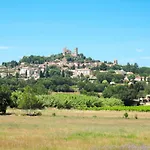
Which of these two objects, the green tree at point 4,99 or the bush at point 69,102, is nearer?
the green tree at point 4,99

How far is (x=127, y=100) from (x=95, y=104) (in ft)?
117

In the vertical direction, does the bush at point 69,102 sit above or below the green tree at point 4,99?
below

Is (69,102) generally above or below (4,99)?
below

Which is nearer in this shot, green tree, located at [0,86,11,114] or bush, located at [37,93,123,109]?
green tree, located at [0,86,11,114]

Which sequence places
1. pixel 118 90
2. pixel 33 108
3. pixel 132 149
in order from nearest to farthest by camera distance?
1. pixel 132 149
2. pixel 33 108
3. pixel 118 90

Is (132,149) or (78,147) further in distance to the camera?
(78,147)

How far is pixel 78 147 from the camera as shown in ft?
66.4

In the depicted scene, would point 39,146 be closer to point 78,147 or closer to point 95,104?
point 78,147

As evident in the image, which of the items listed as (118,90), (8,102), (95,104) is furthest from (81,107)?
(118,90)

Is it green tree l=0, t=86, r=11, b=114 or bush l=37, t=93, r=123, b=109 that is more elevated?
green tree l=0, t=86, r=11, b=114

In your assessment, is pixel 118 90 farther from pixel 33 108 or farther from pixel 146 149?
pixel 146 149

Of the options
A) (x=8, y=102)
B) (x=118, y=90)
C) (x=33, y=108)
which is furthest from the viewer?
(x=118, y=90)

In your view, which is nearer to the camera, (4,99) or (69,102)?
(4,99)

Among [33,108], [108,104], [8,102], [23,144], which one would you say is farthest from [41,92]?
[23,144]
